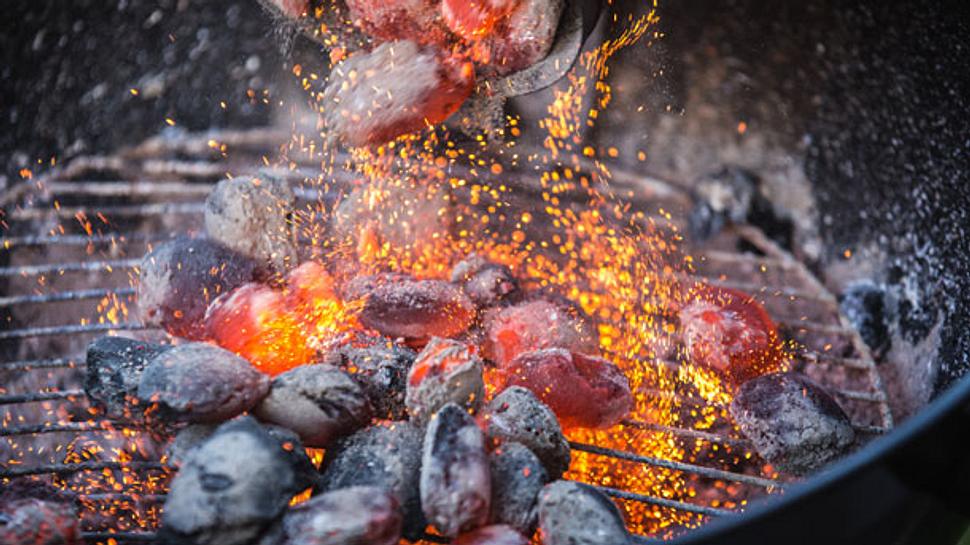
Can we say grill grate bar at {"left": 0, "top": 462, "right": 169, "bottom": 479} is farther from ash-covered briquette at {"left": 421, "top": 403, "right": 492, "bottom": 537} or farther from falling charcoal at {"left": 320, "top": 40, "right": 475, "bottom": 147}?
falling charcoal at {"left": 320, "top": 40, "right": 475, "bottom": 147}

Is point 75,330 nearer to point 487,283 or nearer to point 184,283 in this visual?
point 184,283

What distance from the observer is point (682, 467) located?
885mm

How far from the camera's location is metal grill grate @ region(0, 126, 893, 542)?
1.09 meters

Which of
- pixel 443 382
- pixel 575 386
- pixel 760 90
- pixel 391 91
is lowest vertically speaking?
pixel 760 90

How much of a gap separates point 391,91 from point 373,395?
40 centimetres

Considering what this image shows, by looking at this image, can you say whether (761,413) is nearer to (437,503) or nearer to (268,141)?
(437,503)

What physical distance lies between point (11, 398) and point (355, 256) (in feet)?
1.52

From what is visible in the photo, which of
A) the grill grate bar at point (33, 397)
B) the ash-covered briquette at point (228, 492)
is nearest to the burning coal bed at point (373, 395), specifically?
the ash-covered briquette at point (228, 492)

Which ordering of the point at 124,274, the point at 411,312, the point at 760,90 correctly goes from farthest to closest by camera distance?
the point at 760,90
the point at 124,274
the point at 411,312

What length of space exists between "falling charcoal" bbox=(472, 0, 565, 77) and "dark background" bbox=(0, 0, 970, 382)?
0.47 feet

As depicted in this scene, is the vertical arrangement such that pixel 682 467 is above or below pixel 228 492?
below

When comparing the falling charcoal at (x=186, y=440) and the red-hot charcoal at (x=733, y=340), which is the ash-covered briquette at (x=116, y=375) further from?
the red-hot charcoal at (x=733, y=340)

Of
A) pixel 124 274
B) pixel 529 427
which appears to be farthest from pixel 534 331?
pixel 124 274

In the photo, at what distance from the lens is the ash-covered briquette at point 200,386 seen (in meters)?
0.79
